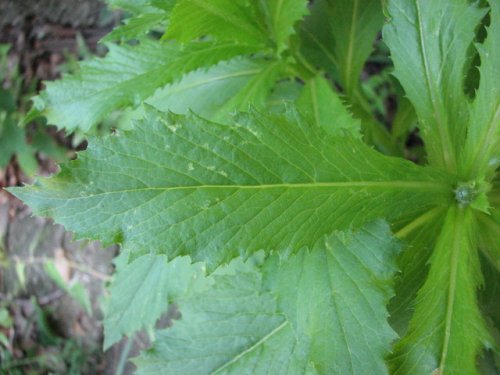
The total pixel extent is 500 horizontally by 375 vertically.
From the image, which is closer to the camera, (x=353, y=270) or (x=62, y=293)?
(x=353, y=270)

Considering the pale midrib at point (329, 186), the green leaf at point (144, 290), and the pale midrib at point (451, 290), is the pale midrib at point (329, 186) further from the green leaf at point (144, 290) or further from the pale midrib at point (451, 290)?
the green leaf at point (144, 290)

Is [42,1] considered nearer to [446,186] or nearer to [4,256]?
[4,256]

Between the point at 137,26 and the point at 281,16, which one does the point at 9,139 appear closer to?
the point at 137,26

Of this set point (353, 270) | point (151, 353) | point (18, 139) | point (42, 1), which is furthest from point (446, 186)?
point (42, 1)

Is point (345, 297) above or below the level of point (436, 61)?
below

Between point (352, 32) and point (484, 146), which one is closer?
point (484, 146)

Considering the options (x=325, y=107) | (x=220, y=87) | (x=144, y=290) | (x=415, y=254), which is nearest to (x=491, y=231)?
(x=415, y=254)

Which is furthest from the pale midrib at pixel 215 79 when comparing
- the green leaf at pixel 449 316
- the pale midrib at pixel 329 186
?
the green leaf at pixel 449 316
